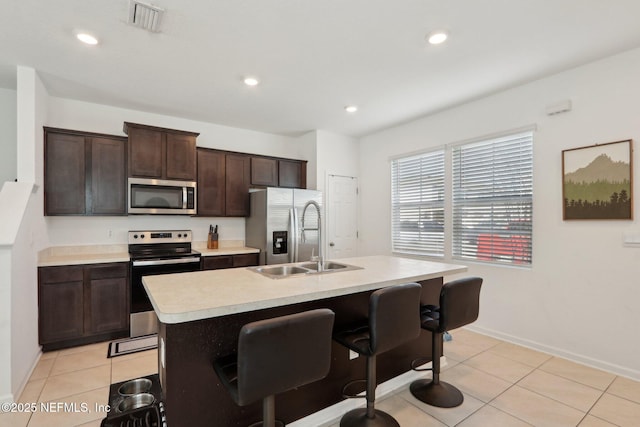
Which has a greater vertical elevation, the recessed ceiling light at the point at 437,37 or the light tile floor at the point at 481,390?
the recessed ceiling light at the point at 437,37

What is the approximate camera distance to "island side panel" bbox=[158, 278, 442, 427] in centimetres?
153

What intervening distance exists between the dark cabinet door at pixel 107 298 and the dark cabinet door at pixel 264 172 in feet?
6.74

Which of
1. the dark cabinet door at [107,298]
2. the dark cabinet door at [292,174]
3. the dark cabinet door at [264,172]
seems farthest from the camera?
the dark cabinet door at [292,174]

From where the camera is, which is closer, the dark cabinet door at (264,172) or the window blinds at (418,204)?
the window blinds at (418,204)

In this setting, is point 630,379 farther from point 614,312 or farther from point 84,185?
point 84,185

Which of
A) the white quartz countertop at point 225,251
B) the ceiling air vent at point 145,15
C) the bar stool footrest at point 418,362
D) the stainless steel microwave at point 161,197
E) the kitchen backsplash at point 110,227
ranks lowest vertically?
the bar stool footrest at point 418,362

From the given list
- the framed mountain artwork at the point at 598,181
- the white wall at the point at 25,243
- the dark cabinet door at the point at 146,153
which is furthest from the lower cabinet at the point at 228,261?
the framed mountain artwork at the point at 598,181

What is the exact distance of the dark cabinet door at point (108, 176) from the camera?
3.52 metres

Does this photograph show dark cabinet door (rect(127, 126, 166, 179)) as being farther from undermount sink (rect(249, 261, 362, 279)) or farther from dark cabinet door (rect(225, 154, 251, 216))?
undermount sink (rect(249, 261, 362, 279))

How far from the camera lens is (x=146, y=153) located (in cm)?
372

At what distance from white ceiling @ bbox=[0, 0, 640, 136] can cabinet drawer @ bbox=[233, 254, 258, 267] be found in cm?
199

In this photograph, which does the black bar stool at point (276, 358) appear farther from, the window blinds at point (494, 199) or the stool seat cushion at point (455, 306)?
the window blinds at point (494, 199)

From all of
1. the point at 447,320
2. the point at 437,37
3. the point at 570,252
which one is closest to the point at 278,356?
the point at 447,320

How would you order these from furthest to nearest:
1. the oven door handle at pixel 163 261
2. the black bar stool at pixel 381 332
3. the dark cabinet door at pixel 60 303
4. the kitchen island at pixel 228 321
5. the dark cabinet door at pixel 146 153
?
1. the dark cabinet door at pixel 146 153
2. the oven door handle at pixel 163 261
3. the dark cabinet door at pixel 60 303
4. the black bar stool at pixel 381 332
5. the kitchen island at pixel 228 321
